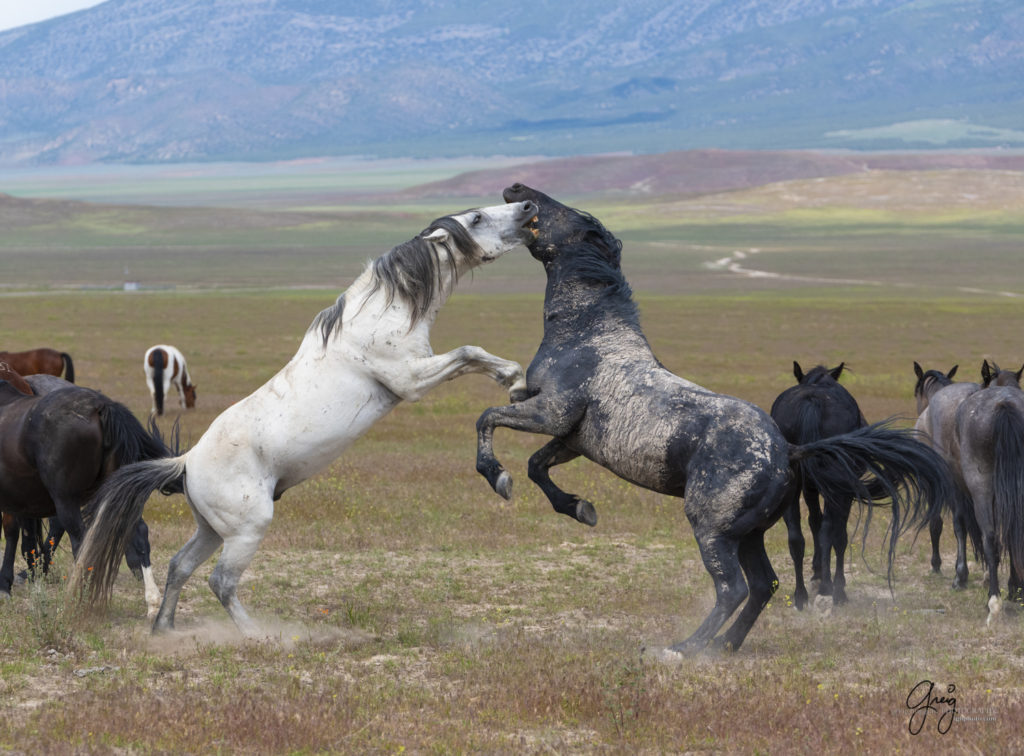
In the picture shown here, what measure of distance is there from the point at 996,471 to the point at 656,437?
314 cm

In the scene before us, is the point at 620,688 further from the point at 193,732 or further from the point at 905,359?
the point at 905,359

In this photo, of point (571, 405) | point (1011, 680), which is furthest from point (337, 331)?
point (1011, 680)

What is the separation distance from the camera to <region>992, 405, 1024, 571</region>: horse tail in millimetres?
9250

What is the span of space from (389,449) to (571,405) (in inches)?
521

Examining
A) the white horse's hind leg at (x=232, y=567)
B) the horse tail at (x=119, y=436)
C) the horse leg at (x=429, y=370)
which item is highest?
the horse leg at (x=429, y=370)

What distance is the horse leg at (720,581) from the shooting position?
25.5 feet

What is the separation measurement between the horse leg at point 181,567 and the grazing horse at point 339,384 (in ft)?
0.74

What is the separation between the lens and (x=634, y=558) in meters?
11.8

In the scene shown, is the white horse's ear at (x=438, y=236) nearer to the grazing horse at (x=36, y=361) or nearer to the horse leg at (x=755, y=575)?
the horse leg at (x=755, y=575)

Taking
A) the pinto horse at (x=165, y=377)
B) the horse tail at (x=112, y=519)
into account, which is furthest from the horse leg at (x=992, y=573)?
the pinto horse at (x=165, y=377)

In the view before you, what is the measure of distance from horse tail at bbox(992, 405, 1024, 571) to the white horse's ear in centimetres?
444

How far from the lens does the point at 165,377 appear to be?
80.2 feet

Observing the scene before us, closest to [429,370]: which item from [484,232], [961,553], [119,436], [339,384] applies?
[339,384]

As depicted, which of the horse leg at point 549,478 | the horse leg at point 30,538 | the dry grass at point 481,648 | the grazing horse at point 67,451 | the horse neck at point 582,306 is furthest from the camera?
the horse leg at point 30,538
